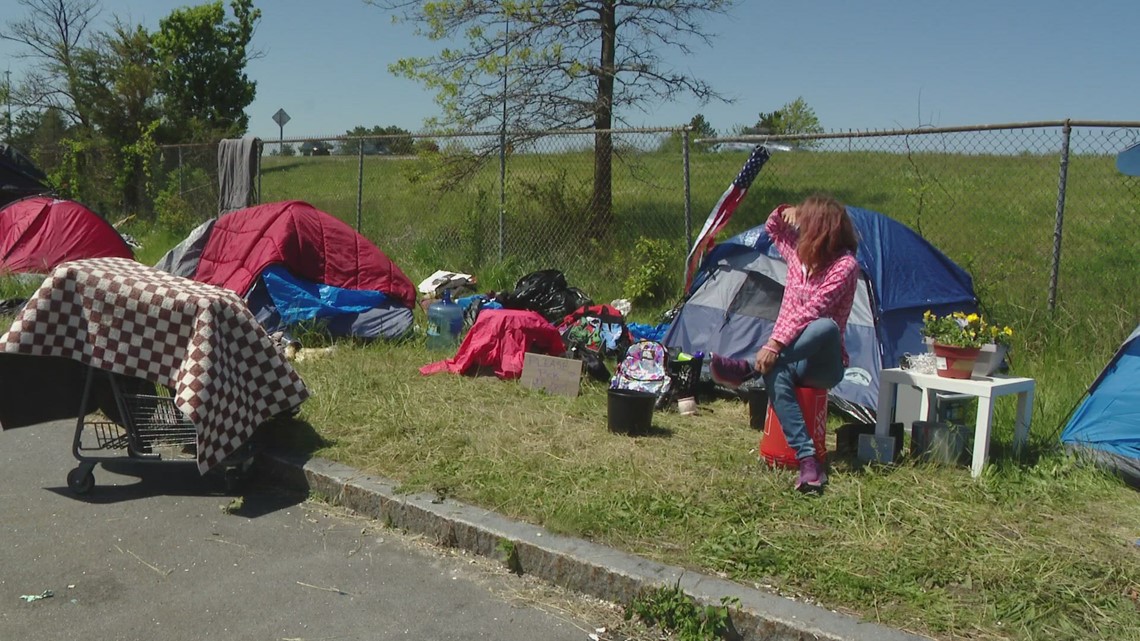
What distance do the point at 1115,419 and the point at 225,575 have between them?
4.50 m

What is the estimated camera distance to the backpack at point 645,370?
20.4 feet

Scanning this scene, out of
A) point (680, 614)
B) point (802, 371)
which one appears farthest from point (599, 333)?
point (680, 614)

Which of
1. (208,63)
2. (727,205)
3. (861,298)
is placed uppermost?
(208,63)

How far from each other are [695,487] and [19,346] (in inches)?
137

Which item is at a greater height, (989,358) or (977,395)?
(989,358)

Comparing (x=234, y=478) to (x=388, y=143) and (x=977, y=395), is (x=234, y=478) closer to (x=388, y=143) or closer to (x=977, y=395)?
(x=977, y=395)

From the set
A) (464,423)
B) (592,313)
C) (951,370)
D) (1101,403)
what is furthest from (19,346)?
(1101,403)

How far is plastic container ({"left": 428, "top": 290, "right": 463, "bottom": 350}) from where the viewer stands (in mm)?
8117

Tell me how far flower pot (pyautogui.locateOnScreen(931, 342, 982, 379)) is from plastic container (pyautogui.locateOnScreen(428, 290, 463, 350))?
427 centimetres

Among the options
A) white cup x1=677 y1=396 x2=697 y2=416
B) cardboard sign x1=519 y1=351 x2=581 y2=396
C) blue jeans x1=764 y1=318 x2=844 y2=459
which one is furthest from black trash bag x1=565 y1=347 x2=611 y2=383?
blue jeans x1=764 y1=318 x2=844 y2=459

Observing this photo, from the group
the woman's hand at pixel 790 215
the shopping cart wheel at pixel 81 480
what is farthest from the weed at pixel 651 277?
the shopping cart wheel at pixel 81 480

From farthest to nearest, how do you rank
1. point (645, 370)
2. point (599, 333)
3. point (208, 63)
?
point (208, 63)
point (599, 333)
point (645, 370)

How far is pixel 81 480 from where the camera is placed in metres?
5.04

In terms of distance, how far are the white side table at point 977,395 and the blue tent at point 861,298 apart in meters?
0.81
